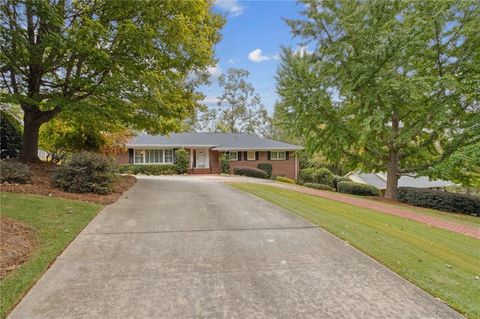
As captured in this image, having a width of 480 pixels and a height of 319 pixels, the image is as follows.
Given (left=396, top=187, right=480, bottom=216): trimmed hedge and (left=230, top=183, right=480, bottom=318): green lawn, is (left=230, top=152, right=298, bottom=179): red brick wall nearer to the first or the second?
(left=396, top=187, right=480, bottom=216): trimmed hedge

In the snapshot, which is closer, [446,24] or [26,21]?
[26,21]

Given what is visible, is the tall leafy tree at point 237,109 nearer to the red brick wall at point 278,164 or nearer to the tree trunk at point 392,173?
the red brick wall at point 278,164

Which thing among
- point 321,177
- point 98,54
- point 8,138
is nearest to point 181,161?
point 321,177

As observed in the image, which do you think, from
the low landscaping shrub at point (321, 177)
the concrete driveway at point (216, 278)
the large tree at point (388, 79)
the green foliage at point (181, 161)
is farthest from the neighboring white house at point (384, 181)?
the concrete driveway at point (216, 278)

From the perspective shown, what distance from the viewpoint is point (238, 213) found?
28.2 feet

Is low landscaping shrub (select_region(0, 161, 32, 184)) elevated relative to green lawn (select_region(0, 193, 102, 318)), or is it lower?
elevated

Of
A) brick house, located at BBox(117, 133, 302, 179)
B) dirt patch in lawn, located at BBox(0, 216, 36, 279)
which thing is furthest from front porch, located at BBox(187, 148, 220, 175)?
dirt patch in lawn, located at BBox(0, 216, 36, 279)

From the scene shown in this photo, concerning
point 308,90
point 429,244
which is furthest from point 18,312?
point 308,90

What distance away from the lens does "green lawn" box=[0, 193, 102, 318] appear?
4.04m

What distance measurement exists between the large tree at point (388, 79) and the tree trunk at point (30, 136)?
38.5 ft

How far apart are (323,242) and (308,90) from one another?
1244 centimetres

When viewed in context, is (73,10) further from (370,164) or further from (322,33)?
(370,164)

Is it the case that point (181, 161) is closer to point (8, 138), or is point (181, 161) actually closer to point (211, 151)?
point (211, 151)

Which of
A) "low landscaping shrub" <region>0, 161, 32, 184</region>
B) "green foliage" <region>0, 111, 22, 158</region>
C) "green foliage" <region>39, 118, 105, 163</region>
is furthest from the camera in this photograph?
"green foliage" <region>39, 118, 105, 163</region>
